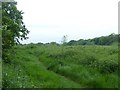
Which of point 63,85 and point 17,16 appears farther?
point 17,16

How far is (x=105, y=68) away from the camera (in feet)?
52.5

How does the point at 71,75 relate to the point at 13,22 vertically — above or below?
below

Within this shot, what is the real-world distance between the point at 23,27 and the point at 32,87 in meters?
16.4

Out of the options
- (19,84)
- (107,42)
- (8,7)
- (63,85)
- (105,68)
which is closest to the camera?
(19,84)

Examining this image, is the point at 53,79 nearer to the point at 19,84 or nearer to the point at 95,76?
the point at 95,76

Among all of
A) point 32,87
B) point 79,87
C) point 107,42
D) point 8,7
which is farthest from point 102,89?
point 107,42

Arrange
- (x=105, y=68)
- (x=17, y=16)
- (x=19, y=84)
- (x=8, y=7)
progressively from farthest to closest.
→ (x=17, y=16), (x=8, y=7), (x=105, y=68), (x=19, y=84)

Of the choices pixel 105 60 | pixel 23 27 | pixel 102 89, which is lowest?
pixel 102 89

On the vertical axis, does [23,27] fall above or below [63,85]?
above

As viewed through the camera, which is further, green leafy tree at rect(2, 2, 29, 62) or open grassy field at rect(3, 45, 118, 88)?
green leafy tree at rect(2, 2, 29, 62)

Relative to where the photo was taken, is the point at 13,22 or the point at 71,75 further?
the point at 13,22

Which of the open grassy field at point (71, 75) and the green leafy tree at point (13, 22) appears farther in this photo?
the green leafy tree at point (13, 22)

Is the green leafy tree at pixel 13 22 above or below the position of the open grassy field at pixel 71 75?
above

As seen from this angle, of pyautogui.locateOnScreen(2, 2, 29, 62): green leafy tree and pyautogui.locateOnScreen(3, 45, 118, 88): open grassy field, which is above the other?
pyautogui.locateOnScreen(2, 2, 29, 62): green leafy tree
